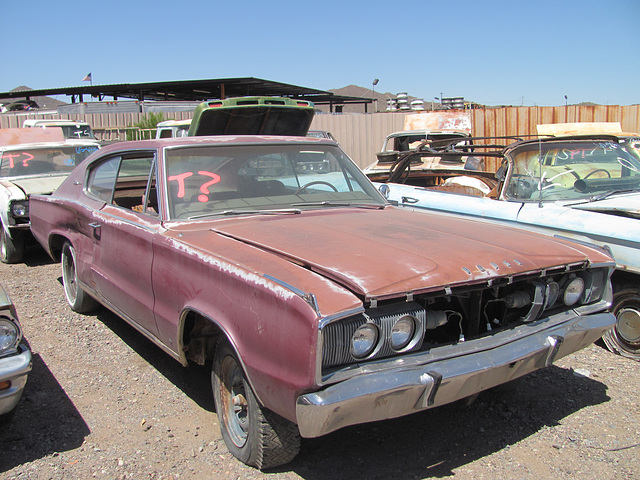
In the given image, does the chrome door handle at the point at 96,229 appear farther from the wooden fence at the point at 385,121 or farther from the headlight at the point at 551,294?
the wooden fence at the point at 385,121

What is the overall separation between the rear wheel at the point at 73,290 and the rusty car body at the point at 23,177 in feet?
7.25

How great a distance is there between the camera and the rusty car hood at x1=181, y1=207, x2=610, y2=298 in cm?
234

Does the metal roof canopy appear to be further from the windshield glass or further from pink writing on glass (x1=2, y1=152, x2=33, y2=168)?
pink writing on glass (x1=2, y1=152, x2=33, y2=168)

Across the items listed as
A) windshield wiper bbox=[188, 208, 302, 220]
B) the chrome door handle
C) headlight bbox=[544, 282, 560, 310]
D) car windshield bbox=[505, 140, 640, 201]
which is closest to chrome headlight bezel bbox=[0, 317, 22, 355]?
windshield wiper bbox=[188, 208, 302, 220]

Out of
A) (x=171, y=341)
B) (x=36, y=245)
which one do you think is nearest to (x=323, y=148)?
(x=171, y=341)

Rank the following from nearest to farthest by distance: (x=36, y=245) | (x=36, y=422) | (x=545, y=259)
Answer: (x=545, y=259)
(x=36, y=422)
(x=36, y=245)

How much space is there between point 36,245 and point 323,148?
5233mm

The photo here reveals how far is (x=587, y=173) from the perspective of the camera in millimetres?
5148

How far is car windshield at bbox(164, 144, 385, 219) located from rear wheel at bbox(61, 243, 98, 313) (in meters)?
1.69

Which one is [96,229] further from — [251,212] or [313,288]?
[313,288]

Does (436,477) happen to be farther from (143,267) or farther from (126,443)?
(143,267)

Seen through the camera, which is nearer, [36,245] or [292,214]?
[292,214]

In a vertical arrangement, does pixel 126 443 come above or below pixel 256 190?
below

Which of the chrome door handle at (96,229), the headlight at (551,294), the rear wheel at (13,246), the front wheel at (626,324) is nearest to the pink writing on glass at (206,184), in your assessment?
the chrome door handle at (96,229)
